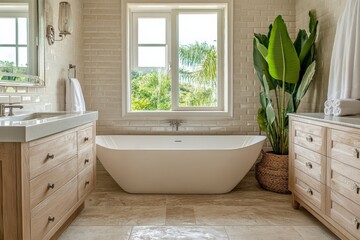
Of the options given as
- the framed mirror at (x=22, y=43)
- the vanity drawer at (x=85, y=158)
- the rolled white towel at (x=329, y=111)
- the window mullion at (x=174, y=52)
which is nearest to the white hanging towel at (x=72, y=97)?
the framed mirror at (x=22, y=43)

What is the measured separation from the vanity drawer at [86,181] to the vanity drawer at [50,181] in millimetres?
167

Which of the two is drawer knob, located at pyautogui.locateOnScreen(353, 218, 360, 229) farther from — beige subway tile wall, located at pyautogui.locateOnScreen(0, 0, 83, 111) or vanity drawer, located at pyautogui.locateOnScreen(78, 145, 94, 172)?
beige subway tile wall, located at pyautogui.locateOnScreen(0, 0, 83, 111)

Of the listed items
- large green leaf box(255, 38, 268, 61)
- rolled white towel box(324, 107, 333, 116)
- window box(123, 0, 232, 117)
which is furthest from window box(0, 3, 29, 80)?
rolled white towel box(324, 107, 333, 116)

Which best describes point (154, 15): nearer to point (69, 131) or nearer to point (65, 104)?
point (65, 104)

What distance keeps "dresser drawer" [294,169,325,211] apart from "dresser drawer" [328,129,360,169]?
30 centimetres

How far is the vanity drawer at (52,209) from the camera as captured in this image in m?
1.62

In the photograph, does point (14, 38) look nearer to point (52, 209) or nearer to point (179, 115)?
point (52, 209)

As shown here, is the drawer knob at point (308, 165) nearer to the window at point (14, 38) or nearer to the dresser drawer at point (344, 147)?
the dresser drawer at point (344, 147)

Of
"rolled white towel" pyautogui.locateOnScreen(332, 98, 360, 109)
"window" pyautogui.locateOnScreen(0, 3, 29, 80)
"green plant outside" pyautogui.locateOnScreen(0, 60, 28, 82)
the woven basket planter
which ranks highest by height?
"window" pyautogui.locateOnScreen(0, 3, 29, 80)

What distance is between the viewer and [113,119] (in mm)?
3816

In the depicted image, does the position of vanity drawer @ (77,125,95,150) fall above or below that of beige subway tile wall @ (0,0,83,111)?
below

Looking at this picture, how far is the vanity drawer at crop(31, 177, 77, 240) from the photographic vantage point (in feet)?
5.32

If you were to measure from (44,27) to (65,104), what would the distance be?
0.83 metres

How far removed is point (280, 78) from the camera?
3.16m
